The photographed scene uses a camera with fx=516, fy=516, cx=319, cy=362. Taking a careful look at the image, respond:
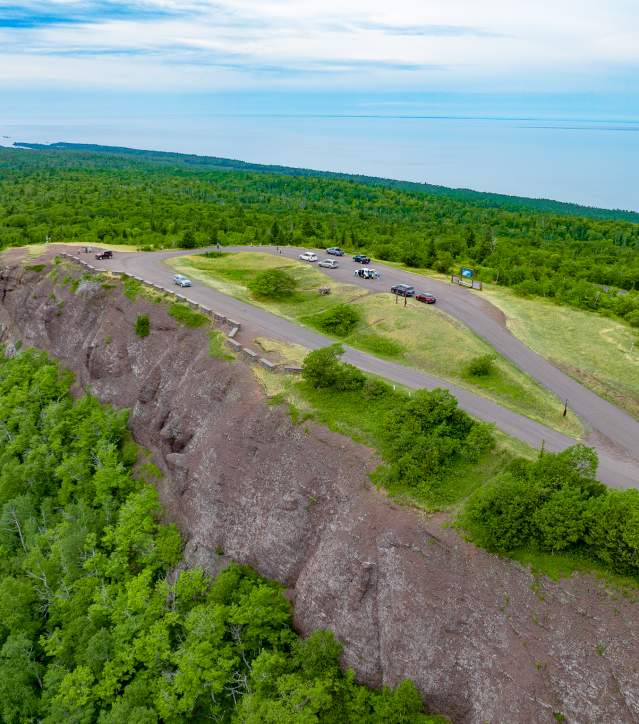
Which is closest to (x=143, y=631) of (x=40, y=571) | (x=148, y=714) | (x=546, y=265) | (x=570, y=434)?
(x=148, y=714)

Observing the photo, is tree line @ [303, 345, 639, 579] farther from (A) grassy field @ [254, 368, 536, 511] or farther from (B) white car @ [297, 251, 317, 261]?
(B) white car @ [297, 251, 317, 261]

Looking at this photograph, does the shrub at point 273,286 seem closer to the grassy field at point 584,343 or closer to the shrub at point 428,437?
the grassy field at point 584,343

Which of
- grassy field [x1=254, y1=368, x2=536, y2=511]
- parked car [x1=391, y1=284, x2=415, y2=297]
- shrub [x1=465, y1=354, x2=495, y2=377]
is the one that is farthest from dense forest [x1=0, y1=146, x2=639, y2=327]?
grassy field [x1=254, y1=368, x2=536, y2=511]

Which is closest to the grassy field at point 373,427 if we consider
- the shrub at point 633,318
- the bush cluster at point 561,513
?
the bush cluster at point 561,513

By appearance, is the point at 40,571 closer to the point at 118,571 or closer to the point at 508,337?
the point at 118,571

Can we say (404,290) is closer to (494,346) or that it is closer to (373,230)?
(494,346)
